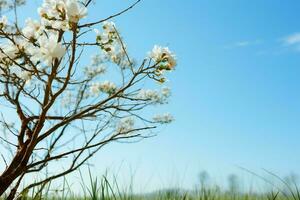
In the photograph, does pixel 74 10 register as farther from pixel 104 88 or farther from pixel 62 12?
pixel 104 88

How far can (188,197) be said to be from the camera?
3.76 metres

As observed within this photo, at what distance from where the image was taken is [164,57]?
3.04 meters

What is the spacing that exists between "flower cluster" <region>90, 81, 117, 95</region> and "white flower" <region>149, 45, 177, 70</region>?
1786 millimetres

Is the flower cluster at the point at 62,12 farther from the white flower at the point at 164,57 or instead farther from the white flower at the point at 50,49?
the white flower at the point at 164,57

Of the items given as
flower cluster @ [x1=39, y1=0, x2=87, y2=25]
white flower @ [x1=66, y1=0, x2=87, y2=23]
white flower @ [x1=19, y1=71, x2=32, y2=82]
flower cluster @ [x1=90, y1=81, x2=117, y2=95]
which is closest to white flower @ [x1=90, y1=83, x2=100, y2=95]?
flower cluster @ [x1=90, y1=81, x2=117, y2=95]

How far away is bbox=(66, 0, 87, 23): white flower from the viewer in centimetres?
252

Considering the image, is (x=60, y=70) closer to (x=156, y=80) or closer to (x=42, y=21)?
(x=42, y=21)

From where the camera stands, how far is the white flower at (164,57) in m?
3.04

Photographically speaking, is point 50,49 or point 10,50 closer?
point 50,49

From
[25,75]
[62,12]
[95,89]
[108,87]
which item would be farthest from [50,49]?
[95,89]

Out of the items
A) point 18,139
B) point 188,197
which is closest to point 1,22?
point 18,139

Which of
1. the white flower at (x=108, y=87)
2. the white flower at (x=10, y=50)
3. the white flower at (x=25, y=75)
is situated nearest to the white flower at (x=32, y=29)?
the white flower at (x=10, y=50)

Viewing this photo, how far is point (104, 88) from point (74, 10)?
238cm

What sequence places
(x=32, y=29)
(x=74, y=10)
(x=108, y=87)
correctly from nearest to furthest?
(x=74, y=10)
(x=32, y=29)
(x=108, y=87)
